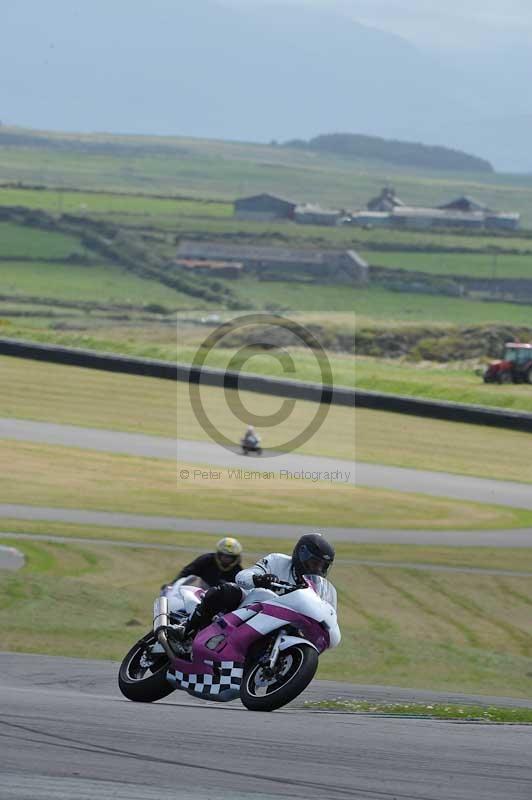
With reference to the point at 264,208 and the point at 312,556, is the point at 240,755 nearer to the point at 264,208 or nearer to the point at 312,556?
the point at 312,556

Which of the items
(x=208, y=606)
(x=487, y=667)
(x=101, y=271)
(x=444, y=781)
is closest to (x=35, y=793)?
(x=444, y=781)

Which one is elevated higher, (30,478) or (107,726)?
(107,726)

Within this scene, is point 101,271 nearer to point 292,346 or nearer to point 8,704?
point 292,346

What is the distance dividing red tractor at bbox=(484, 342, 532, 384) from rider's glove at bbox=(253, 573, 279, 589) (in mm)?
41760

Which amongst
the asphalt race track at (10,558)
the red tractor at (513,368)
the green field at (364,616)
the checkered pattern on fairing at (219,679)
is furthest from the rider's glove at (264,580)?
the red tractor at (513,368)

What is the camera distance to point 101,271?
112 meters

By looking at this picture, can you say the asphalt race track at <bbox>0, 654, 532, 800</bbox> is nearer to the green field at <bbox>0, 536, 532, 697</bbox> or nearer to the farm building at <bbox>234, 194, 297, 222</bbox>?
the green field at <bbox>0, 536, 532, 697</bbox>

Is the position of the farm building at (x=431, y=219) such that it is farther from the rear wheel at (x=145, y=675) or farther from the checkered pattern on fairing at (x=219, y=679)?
the checkered pattern on fairing at (x=219, y=679)

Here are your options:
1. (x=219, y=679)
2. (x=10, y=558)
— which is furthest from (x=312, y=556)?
(x=10, y=558)

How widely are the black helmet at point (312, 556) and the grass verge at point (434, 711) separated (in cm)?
223

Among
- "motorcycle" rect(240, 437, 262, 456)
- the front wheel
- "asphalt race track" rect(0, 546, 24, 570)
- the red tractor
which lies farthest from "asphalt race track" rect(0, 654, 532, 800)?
the red tractor

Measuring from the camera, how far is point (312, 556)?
33.2 ft

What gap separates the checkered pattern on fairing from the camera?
10094mm

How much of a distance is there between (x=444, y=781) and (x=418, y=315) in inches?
3478
